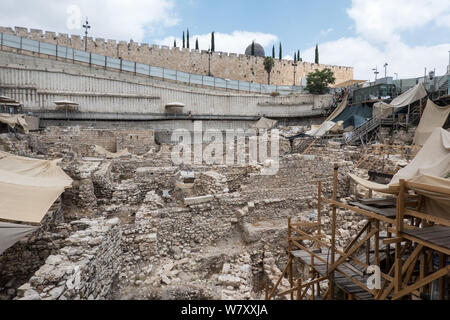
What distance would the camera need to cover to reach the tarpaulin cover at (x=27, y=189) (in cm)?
489

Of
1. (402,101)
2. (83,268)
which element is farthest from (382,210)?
(402,101)

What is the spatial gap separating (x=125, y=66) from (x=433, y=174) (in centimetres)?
2852

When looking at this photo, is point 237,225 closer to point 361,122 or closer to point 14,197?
point 14,197

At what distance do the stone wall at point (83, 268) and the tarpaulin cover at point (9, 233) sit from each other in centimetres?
65

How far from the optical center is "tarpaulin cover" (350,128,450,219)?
3.55 meters

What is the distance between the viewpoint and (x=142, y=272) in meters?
6.30

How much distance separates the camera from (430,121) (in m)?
15.5

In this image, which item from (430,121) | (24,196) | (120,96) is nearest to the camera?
(24,196)

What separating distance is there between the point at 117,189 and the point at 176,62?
99.0 ft

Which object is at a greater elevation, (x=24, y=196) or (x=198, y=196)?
(x=24, y=196)

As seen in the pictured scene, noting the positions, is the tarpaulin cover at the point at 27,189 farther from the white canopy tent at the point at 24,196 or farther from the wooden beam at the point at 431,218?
the wooden beam at the point at 431,218

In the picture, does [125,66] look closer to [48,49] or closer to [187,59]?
[48,49]

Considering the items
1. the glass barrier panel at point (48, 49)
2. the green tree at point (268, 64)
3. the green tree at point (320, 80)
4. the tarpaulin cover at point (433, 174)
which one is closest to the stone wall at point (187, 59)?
the green tree at point (268, 64)

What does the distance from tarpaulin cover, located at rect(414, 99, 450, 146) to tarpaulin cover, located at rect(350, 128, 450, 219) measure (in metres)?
11.7
